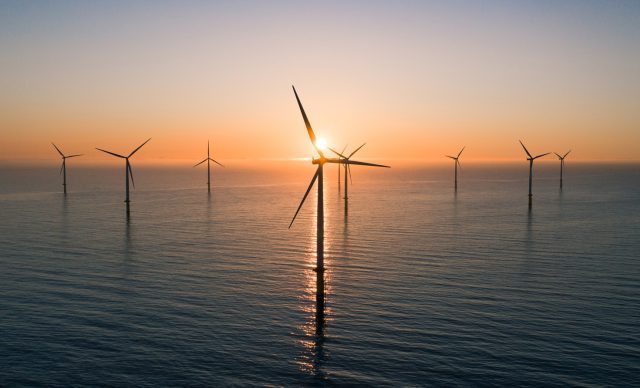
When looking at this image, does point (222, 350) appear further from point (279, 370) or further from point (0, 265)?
point (0, 265)

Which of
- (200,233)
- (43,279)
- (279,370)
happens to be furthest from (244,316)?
(200,233)

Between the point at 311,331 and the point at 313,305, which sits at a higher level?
the point at 313,305

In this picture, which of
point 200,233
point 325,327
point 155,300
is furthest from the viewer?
point 200,233

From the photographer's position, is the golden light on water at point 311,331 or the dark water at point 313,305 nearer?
the dark water at point 313,305

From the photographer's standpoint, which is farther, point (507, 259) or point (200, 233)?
point (200, 233)

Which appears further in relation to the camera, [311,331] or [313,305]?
[313,305]

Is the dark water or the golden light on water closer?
the dark water

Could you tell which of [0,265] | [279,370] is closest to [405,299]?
[279,370]

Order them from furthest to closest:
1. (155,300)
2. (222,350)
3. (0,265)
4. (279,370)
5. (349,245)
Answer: (349,245)
(0,265)
(155,300)
(222,350)
(279,370)
